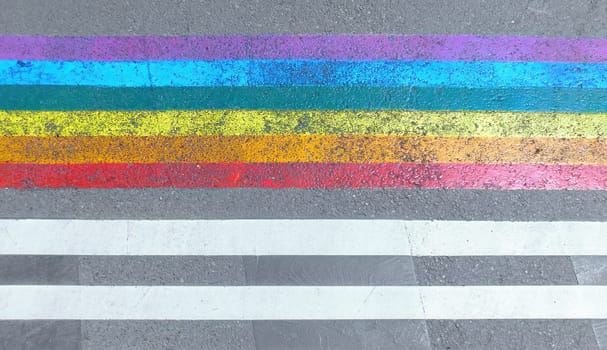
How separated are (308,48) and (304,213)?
4.72ft

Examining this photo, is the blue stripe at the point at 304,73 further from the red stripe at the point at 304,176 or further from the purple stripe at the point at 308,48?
the red stripe at the point at 304,176

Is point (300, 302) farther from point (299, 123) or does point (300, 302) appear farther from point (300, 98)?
point (300, 98)

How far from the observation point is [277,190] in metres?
3.21

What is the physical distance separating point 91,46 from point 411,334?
3.38m

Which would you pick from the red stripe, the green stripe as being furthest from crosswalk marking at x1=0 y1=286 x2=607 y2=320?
the green stripe

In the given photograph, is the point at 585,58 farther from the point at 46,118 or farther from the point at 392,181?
the point at 46,118

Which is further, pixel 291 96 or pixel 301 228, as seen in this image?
pixel 291 96

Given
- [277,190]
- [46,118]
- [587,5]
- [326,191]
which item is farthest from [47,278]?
[587,5]

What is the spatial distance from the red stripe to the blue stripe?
72cm

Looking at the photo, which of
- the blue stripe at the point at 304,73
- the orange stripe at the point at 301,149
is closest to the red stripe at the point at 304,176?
the orange stripe at the point at 301,149

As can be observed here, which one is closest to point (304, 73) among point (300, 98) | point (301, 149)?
point (300, 98)

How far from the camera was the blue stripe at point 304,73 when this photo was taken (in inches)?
138

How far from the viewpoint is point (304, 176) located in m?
3.25

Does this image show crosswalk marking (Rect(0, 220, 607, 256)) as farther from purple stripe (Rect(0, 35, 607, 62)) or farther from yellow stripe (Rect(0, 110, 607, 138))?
purple stripe (Rect(0, 35, 607, 62))
